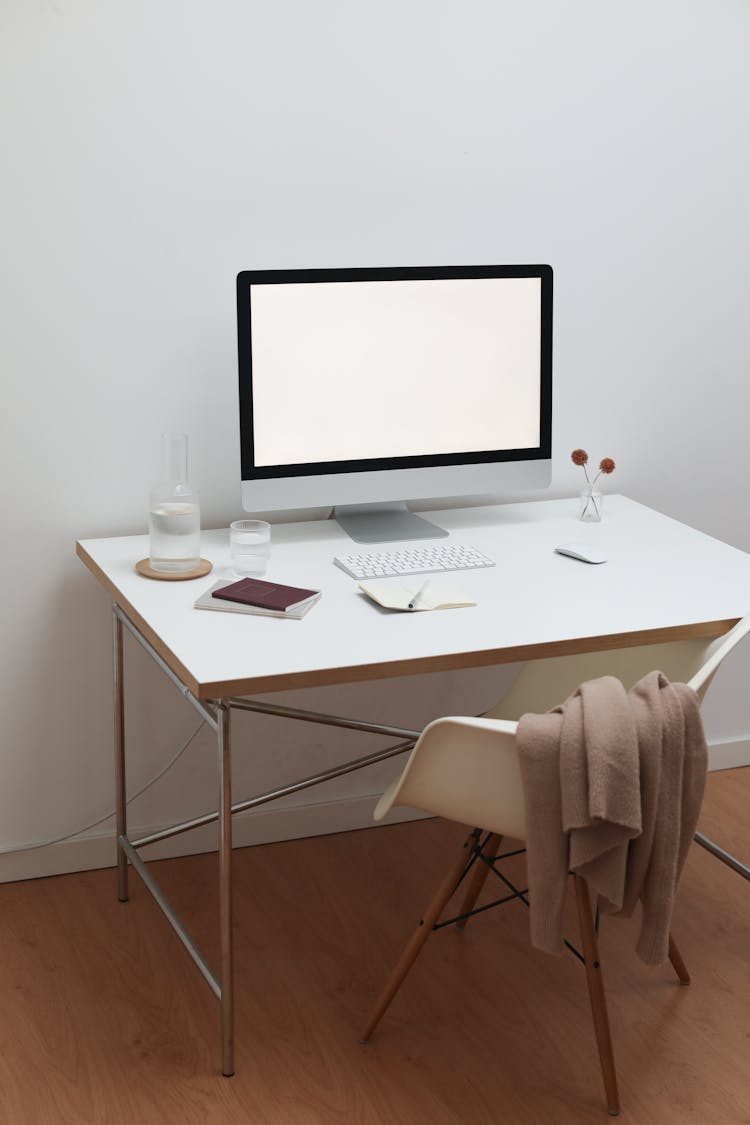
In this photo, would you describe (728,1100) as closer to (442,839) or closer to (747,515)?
(442,839)

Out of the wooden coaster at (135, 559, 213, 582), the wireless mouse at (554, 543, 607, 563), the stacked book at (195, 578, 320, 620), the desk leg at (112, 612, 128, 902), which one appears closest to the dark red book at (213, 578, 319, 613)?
the stacked book at (195, 578, 320, 620)

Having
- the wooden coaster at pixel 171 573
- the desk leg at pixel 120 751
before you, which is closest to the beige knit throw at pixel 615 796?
the wooden coaster at pixel 171 573

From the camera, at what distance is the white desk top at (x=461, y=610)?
6.38 feet

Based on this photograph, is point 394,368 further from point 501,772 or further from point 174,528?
point 501,772

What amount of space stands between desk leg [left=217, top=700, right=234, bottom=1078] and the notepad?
0.32m

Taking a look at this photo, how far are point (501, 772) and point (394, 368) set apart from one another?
0.92 m

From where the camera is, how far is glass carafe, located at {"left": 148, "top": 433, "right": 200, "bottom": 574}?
2.25 metres

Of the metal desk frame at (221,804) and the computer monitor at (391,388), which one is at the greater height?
the computer monitor at (391,388)

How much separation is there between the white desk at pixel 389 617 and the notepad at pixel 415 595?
2 centimetres

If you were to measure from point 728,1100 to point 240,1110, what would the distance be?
0.76m

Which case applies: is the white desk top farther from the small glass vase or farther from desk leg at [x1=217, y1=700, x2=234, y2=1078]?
desk leg at [x1=217, y1=700, x2=234, y2=1078]

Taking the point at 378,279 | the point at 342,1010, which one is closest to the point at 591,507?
the point at 378,279

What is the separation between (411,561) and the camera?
2375 mm

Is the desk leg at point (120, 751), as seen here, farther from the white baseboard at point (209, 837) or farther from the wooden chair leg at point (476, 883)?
the wooden chair leg at point (476, 883)
